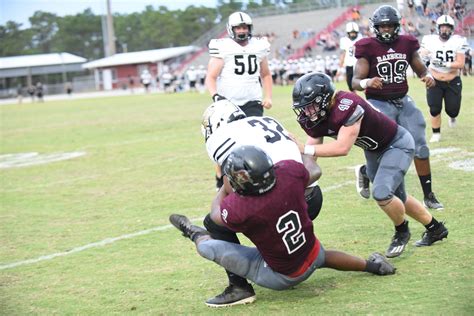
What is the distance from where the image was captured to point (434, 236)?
18.7 feet

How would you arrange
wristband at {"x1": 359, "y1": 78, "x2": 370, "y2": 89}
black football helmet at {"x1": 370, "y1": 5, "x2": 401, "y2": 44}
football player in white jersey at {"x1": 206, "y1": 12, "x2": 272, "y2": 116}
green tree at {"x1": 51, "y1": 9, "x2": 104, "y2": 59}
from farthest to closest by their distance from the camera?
1. green tree at {"x1": 51, "y1": 9, "x2": 104, "y2": 59}
2. football player in white jersey at {"x1": 206, "y1": 12, "x2": 272, "y2": 116}
3. wristband at {"x1": 359, "y1": 78, "x2": 370, "y2": 89}
4. black football helmet at {"x1": 370, "y1": 5, "x2": 401, "y2": 44}

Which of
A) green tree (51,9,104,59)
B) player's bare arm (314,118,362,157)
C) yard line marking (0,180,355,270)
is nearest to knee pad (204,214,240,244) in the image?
player's bare arm (314,118,362,157)

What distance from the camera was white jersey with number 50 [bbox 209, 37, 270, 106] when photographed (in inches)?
337

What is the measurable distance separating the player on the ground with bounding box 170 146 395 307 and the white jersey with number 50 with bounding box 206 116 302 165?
0.12 meters

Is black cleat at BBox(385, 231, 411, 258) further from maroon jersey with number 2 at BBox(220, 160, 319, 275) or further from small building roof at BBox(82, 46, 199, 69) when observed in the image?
small building roof at BBox(82, 46, 199, 69)

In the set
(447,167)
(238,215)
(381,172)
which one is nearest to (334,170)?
(447,167)

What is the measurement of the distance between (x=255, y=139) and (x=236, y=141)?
16cm

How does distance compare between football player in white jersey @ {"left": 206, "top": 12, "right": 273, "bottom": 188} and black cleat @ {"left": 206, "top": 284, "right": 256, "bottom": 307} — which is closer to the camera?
black cleat @ {"left": 206, "top": 284, "right": 256, "bottom": 307}

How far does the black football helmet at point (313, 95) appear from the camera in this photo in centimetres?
500

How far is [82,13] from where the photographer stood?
77.1m

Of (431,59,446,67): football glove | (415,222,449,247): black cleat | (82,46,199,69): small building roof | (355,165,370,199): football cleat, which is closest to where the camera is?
(415,222,449,247): black cleat

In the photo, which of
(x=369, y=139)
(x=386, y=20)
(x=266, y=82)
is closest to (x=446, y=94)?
(x=266, y=82)

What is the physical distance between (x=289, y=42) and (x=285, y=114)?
73.1 feet

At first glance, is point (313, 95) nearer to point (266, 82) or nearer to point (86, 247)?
point (86, 247)
